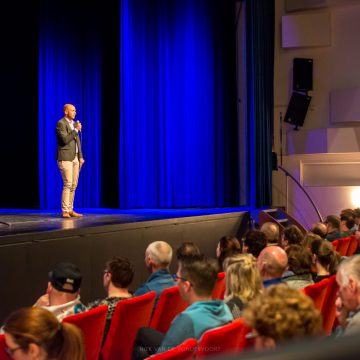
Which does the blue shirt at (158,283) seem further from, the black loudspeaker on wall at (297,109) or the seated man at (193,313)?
the black loudspeaker on wall at (297,109)

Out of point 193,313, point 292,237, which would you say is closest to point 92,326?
point 193,313

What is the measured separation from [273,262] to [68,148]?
403 centimetres

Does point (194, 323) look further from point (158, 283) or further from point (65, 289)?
point (158, 283)

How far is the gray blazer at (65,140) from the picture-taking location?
6.64 meters

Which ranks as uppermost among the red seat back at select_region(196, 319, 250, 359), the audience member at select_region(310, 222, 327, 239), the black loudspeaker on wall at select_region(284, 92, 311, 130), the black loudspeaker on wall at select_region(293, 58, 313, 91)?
the black loudspeaker on wall at select_region(293, 58, 313, 91)

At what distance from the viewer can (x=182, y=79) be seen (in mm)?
10305

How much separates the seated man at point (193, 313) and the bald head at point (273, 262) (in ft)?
2.38

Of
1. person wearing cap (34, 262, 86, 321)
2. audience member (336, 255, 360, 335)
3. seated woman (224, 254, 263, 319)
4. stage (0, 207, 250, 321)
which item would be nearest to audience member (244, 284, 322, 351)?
audience member (336, 255, 360, 335)

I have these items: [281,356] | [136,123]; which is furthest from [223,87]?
[281,356]

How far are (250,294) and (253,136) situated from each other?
24.2 feet

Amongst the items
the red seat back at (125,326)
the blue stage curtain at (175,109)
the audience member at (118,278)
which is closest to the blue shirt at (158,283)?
the audience member at (118,278)

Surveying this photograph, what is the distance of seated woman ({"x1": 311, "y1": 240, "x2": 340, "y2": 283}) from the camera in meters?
3.70

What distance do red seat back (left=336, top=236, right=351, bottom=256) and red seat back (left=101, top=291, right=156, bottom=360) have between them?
3.16m

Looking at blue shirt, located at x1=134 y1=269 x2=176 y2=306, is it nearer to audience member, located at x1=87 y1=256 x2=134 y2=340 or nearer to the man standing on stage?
audience member, located at x1=87 y1=256 x2=134 y2=340
